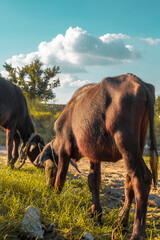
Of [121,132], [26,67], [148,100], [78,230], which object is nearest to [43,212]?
[78,230]

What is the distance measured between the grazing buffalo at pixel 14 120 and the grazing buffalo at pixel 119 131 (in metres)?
2.53

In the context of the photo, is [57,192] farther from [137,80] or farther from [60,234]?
[137,80]

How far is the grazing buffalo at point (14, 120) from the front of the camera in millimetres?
5410

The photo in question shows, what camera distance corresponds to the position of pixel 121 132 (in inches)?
91.3

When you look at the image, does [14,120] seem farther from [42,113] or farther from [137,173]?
[42,113]

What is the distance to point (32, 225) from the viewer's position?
8.02ft

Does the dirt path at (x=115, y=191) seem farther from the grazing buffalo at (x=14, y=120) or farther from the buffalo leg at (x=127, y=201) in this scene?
the grazing buffalo at (x=14, y=120)

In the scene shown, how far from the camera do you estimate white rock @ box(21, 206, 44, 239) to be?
2379 millimetres

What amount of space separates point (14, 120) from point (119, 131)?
389 cm

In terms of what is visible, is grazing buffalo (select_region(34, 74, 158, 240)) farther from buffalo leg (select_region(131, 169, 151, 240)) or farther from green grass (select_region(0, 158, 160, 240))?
green grass (select_region(0, 158, 160, 240))

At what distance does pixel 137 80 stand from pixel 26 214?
6.47 ft

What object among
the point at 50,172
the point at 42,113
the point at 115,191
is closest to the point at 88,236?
the point at 50,172

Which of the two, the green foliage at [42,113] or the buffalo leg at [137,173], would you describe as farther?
the green foliage at [42,113]

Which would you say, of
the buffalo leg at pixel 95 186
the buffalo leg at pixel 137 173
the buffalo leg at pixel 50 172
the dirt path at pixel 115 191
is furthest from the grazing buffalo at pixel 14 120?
the buffalo leg at pixel 137 173
